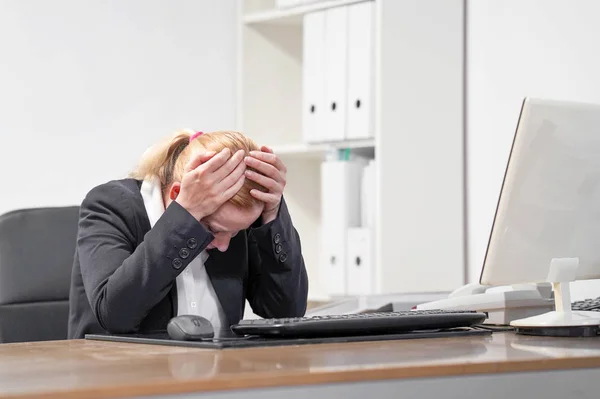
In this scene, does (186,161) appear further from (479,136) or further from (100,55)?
(100,55)

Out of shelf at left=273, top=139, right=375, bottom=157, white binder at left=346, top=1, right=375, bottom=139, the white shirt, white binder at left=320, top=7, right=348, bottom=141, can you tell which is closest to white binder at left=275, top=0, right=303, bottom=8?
white binder at left=320, top=7, right=348, bottom=141

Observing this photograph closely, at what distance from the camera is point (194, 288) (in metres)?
1.72

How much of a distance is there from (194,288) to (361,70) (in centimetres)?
132

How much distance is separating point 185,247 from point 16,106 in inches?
69.9

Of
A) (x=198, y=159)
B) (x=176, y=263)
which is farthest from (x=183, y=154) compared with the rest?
(x=176, y=263)

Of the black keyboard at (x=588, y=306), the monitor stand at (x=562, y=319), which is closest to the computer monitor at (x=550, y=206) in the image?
the monitor stand at (x=562, y=319)

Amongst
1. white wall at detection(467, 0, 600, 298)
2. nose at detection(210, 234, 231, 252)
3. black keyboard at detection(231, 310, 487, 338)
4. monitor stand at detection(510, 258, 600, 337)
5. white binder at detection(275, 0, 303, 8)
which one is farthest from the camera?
→ white binder at detection(275, 0, 303, 8)

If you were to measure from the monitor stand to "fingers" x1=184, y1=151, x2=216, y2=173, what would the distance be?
571mm

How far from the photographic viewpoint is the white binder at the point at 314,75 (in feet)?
9.80

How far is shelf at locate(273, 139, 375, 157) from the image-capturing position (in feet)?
9.58

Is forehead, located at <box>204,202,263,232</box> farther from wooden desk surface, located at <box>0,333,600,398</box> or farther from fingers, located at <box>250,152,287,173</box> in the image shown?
wooden desk surface, located at <box>0,333,600,398</box>

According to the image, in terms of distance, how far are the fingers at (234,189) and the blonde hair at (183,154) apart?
1cm

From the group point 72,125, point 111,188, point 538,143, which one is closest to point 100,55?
point 72,125

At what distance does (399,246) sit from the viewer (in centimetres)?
282
